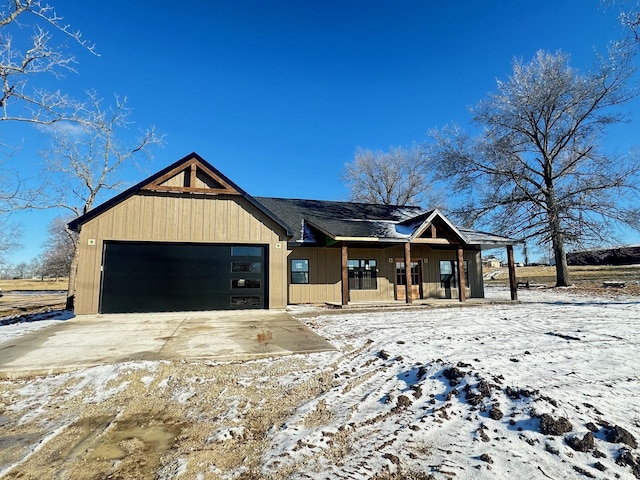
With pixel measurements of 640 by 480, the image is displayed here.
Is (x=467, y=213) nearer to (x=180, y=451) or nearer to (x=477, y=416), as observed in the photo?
(x=477, y=416)

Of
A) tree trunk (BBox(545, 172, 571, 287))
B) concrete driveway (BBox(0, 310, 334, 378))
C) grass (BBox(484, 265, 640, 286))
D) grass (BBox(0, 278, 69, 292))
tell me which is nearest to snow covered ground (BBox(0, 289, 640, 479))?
concrete driveway (BBox(0, 310, 334, 378))

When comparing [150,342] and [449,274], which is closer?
[150,342]

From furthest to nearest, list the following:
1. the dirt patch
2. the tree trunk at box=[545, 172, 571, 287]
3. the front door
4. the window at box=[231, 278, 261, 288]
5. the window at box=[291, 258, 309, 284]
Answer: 1. the tree trunk at box=[545, 172, 571, 287]
2. the front door
3. the window at box=[291, 258, 309, 284]
4. the window at box=[231, 278, 261, 288]
5. the dirt patch

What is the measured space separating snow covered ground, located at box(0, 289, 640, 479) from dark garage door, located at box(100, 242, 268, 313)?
20.0 feet

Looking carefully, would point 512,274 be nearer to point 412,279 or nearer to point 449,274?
point 449,274

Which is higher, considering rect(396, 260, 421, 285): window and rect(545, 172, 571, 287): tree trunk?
rect(545, 172, 571, 287): tree trunk

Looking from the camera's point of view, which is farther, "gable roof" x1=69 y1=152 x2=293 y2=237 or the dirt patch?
"gable roof" x1=69 y1=152 x2=293 y2=237

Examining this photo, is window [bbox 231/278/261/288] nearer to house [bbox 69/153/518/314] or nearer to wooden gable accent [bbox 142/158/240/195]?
house [bbox 69/153/518/314]

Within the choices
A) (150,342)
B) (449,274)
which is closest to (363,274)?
(449,274)

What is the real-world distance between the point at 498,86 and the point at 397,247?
13.8 metres

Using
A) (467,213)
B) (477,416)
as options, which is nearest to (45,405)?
(477,416)

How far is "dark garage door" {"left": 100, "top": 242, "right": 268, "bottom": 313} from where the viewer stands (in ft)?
33.0

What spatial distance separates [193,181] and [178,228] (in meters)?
1.62

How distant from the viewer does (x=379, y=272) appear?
14.4 meters
